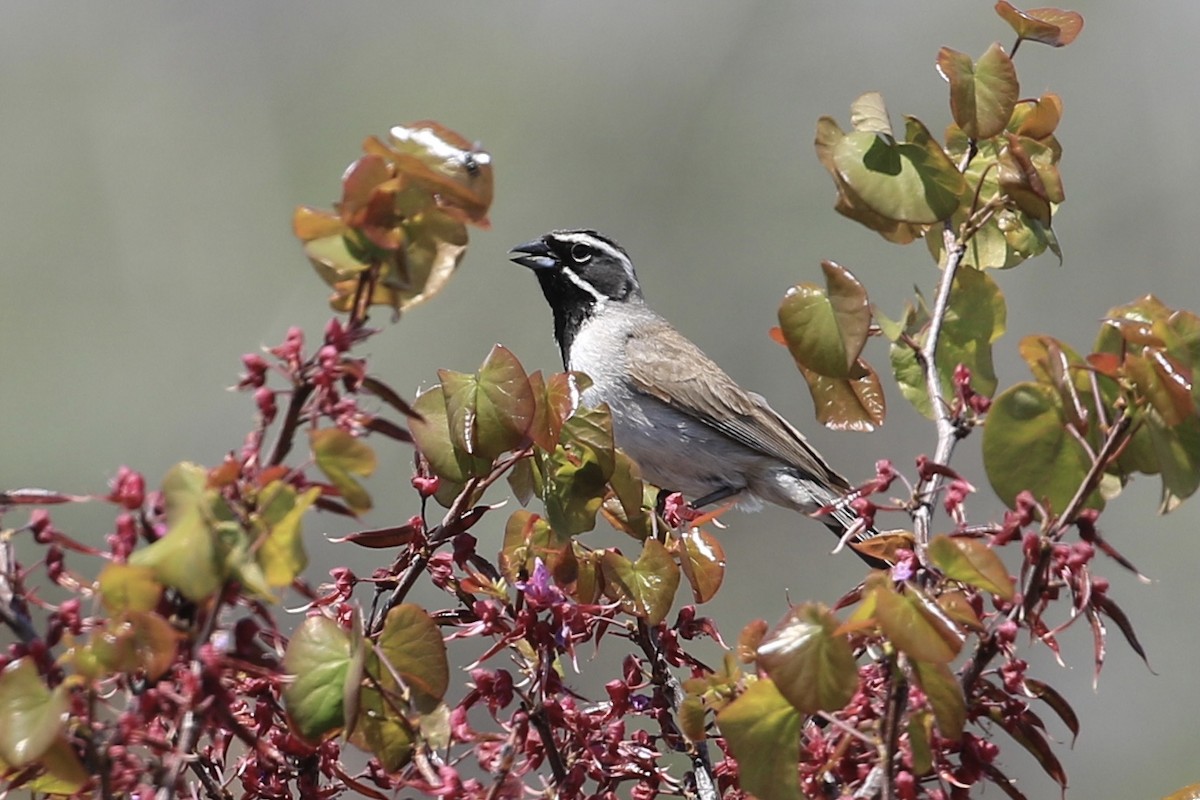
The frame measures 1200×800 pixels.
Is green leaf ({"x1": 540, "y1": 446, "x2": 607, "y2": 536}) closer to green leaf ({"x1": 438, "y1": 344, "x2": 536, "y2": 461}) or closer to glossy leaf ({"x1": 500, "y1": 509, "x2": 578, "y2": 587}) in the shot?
glossy leaf ({"x1": 500, "y1": 509, "x2": 578, "y2": 587})

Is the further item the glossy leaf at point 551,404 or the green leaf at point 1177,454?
the glossy leaf at point 551,404

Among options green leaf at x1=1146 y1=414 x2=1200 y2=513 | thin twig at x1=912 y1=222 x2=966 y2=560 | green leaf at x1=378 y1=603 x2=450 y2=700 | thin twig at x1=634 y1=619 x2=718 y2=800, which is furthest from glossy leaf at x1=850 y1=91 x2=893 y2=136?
green leaf at x1=378 y1=603 x2=450 y2=700

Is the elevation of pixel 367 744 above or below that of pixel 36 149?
above

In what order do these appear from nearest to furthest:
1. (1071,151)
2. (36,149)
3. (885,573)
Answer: (885,573) → (1071,151) → (36,149)

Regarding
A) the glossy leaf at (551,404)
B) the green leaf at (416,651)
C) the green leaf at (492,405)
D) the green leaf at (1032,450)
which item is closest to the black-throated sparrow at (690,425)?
the glossy leaf at (551,404)

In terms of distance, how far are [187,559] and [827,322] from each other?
1014 millimetres

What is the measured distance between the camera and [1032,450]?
1.68 m

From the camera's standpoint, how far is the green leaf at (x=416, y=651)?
1.81 meters

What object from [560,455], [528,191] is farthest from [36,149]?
[560,455]

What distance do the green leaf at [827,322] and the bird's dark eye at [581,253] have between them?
13.4ft

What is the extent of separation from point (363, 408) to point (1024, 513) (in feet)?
2.46

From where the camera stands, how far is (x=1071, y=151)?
71.6ft

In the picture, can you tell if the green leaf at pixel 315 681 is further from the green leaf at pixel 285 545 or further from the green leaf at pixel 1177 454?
the green leaf at pixel 1177 454

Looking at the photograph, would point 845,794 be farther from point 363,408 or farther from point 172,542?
point 172,542
